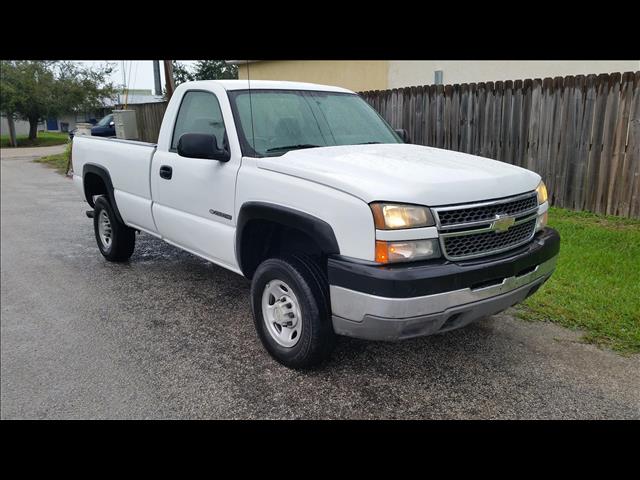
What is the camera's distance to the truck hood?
299cm

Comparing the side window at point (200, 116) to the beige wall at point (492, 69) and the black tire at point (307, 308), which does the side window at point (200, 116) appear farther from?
the beige wall at point (492, 69)

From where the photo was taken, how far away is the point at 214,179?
410cm

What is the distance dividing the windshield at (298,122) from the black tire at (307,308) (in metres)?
0.93

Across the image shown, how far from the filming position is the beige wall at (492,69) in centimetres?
981

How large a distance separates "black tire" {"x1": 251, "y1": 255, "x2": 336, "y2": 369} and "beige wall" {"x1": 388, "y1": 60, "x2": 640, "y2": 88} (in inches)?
330

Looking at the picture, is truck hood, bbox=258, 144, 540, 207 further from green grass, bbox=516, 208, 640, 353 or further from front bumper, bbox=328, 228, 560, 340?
green grass, bbox=516, 208, 640, 353

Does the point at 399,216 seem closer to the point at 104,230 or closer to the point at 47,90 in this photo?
the point at 104,230

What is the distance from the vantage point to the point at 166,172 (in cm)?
473

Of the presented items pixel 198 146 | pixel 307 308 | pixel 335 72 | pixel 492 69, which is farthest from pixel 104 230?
pixel 335 72

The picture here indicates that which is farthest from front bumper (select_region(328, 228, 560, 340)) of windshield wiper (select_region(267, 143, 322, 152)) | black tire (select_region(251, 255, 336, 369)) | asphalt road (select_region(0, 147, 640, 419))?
windshield wiper (select_region(267, 143, 322, 152))

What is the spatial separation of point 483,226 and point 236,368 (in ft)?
6.31

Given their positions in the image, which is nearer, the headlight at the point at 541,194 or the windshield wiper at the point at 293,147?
the headlight at the point at 541,194

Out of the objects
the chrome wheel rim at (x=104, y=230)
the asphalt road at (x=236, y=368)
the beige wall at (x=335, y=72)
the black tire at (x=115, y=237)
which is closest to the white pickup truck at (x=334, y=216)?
the asphalt road at (x=236, y=368)

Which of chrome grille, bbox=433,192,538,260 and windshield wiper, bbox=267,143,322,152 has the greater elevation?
windshield wiper, bbox=267,143,322,152
